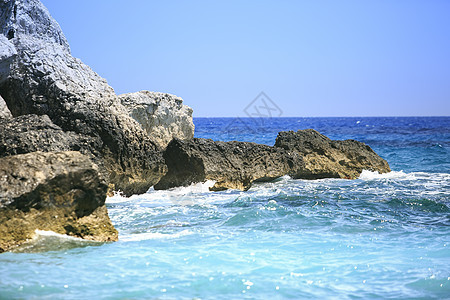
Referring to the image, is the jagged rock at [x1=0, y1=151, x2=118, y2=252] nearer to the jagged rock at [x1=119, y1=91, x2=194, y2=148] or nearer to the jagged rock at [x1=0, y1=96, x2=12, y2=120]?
the jagged rock at [x1=0, y1=96, x2=12, y2=120]

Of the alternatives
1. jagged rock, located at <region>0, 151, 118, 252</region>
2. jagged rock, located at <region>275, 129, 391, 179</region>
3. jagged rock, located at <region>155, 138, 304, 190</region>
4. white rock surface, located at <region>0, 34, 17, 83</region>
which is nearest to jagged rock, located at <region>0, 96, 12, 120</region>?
white rock surface, located at <region>0, 34, 17, 83</region>

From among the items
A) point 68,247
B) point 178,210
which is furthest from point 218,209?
point 68,247

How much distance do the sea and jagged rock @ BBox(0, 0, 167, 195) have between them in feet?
1.89

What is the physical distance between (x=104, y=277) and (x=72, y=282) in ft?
0.97

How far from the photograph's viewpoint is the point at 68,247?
16.7 feet

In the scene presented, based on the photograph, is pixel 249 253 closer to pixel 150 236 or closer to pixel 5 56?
pixel 150 236

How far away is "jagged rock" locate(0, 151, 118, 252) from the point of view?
4875mm

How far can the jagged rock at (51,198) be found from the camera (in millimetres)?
4875

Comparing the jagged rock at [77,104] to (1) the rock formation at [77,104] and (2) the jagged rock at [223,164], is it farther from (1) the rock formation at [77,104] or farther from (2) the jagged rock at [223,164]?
(2) the jagged rock at [223,164]

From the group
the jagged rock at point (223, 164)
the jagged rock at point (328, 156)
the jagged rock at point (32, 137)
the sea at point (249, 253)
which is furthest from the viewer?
the jagged rock at point (328, 156)

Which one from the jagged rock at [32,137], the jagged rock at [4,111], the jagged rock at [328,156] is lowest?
the jagged rock at [328,156]

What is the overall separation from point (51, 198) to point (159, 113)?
800 centimetres

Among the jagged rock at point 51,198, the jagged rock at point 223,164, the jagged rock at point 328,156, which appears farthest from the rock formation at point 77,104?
the jagged rock at point 328,156

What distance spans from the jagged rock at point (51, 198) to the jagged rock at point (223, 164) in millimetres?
4641
